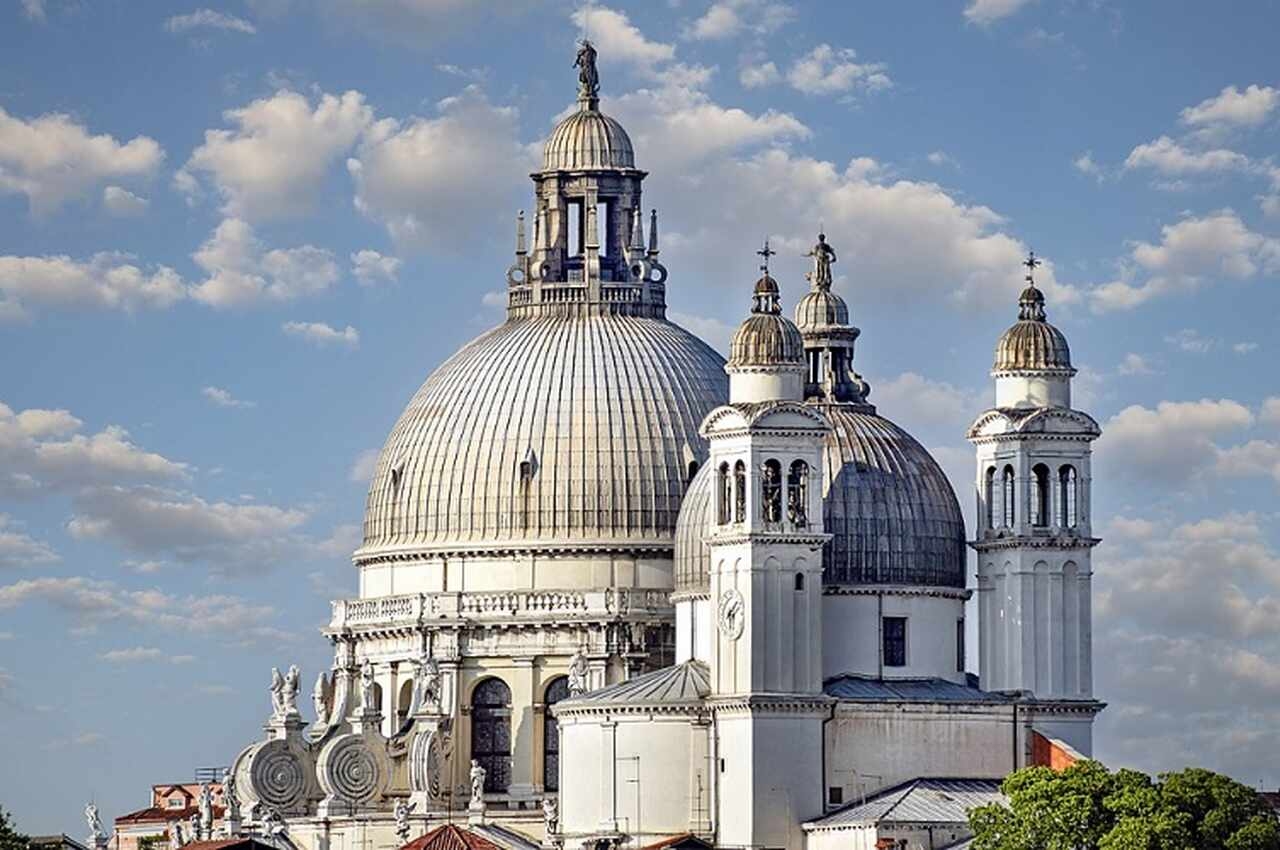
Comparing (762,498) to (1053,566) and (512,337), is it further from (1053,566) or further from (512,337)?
(512,337)

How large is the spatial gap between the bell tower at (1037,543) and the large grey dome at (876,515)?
167 cm

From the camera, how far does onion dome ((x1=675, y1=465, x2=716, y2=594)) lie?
147750 millimetres

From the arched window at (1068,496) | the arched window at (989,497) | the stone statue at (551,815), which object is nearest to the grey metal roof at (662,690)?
the stone statue at (551,815)

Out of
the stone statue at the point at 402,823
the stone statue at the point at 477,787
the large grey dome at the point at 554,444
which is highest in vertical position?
the large grey dome at the point at 554,444

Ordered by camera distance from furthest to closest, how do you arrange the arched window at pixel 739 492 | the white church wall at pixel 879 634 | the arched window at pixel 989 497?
the arched window at pixel 989 497
the white church wall at pixel 879 634
the arched window at pixel 739 492

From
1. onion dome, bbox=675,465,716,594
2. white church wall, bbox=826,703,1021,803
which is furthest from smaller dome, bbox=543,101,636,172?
white church wall, bbox=826,703,1021,803

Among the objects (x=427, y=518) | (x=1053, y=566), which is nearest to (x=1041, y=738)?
(x=1053, y=566)

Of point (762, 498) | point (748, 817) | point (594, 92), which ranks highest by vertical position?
point (594, 92)

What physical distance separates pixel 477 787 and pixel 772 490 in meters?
18.4

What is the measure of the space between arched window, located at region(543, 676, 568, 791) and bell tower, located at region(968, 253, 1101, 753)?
60.2 feet

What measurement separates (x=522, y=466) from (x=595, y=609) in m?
6.04

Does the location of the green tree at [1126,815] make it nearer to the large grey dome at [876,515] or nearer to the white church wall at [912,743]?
the white church wall at [912,743]

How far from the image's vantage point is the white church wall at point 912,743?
142 meters

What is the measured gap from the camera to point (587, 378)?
161000 mm
